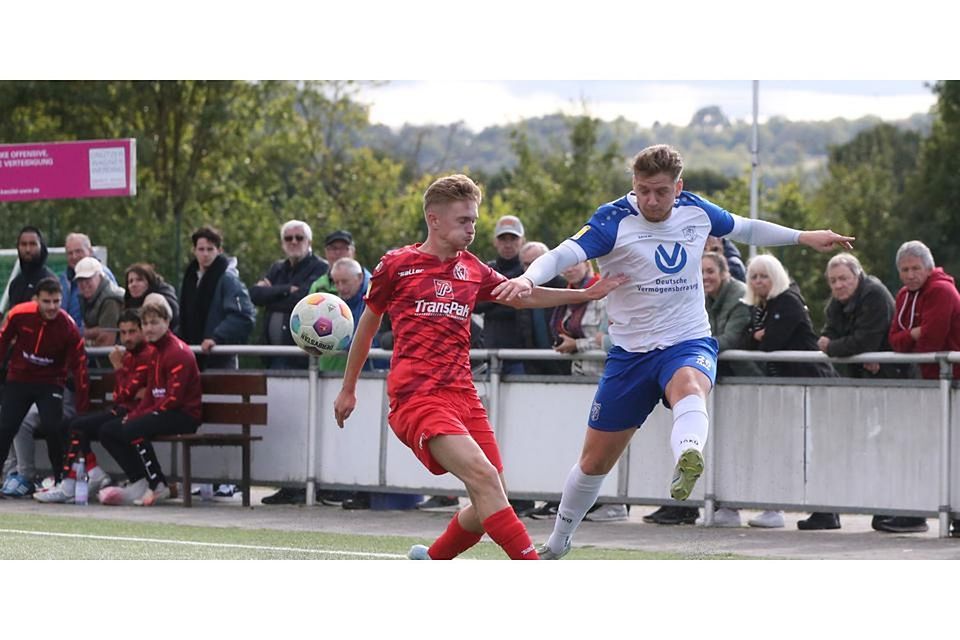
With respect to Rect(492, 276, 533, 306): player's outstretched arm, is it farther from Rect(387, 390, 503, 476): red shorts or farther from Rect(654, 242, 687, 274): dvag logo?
Rect(654, 242, 687, 274): dvag logo

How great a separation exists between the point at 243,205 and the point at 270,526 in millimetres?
27135

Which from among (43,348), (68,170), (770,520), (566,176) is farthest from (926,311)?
(566,176)

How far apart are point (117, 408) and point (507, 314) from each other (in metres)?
3.96

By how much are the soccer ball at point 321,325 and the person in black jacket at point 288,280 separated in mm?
3566

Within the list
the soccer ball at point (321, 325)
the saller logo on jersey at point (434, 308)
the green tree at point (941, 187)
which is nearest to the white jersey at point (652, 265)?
the saller logo on jersey at point (434, 308)

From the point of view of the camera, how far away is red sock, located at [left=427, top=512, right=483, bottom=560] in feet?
28.7

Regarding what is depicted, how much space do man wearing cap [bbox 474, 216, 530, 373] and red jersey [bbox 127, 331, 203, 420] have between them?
2.80m

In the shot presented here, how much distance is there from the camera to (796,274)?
28.1 metres

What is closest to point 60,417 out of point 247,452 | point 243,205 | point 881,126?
point 247,452

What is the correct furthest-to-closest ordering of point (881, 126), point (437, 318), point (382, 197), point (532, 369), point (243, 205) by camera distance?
point (881, 126), point (382, 197), point (243, 205), point (532, 369), point (437, 318)

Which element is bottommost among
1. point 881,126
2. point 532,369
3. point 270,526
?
point 270,526

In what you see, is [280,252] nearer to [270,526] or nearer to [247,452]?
[247,452]

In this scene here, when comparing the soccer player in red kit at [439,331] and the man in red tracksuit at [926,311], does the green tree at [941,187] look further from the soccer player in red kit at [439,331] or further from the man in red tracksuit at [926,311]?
the soccer player in red kit at [439,331]

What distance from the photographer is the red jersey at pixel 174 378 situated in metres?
15.2
